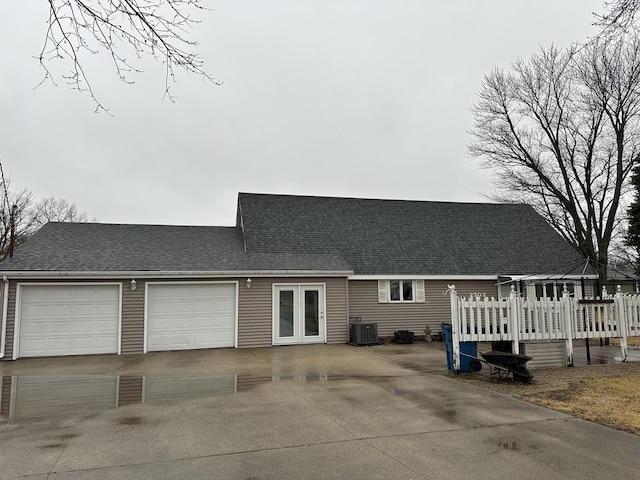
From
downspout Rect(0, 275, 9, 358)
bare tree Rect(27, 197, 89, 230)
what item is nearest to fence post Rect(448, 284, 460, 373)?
downspout Rect(0, 275, 9, 358)

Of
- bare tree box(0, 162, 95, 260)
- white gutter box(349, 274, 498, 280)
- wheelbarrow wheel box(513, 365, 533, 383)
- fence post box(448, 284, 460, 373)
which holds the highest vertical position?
bare tree box(0, 162, 95, 260)

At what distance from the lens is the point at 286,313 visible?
1542 cm

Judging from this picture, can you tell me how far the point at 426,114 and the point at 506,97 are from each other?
1241 centimetres

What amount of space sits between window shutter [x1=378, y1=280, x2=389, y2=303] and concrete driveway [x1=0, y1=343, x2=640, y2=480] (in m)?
6.93

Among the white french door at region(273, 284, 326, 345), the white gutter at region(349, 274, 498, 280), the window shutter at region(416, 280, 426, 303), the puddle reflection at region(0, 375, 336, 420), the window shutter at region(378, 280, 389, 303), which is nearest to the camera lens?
the puddle reflection at region(0, 375, 336, 420)

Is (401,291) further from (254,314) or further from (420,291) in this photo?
(254,314)

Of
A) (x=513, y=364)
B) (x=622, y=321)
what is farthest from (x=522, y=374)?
(x=622, y=321)

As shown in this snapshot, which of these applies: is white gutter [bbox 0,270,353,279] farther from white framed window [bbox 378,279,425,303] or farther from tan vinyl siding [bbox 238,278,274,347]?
white framed window [bbox 378,279,425,303]

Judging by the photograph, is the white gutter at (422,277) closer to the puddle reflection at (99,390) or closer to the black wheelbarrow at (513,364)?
the puddle reflection at (99,390)

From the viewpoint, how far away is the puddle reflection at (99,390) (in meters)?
7.29

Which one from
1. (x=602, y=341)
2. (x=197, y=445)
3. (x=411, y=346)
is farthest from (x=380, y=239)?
(x=197, y=445)

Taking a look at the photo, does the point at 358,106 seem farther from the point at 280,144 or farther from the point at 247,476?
the point at 247,476

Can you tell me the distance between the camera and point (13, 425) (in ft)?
20.7

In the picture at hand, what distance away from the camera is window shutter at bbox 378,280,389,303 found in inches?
675
